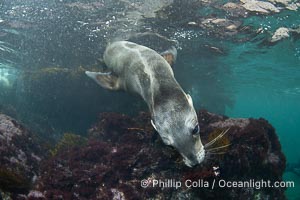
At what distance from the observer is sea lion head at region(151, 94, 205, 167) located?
13.3 ft

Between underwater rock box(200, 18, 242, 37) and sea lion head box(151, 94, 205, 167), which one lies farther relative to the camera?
underwater rock box(200, 18, 242, 37)

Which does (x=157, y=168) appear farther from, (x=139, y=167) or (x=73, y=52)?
(x=73, y=52)

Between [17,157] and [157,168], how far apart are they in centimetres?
329

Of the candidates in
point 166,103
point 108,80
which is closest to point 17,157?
point 108,80

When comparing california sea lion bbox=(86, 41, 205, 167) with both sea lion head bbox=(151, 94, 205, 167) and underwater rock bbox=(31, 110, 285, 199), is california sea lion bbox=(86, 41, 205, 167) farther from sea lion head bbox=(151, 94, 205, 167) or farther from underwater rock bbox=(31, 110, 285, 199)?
underwater rock bbox=(31, 110, 285, 199)

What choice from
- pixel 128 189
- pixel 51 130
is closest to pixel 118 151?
pixel 128 189

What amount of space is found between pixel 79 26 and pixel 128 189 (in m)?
13.1

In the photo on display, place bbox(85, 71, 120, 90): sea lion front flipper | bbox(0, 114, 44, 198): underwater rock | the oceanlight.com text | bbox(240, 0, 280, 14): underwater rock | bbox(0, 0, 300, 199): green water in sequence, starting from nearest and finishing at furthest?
bbox(0, 114, 44, 198): underwater rock, the oceanlight.com text, bbox(85, 71, 120, 90): sea lion front flipper, bbox(240, 0, 280, 14): underwater rock, bbox(0, 0, 300, 199): green water

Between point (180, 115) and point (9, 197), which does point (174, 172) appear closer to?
point (180, 115)

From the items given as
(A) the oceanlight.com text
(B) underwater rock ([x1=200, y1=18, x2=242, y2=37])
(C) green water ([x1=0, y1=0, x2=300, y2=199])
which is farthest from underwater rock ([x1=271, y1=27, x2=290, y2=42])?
(A) the oceanlight.com text

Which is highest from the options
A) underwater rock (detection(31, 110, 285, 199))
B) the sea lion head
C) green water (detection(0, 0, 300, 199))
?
the sea lion head

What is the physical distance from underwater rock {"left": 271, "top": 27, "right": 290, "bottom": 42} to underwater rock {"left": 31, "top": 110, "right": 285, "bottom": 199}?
37.6ft

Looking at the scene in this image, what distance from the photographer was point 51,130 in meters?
17.7

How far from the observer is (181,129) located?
4.04 meters
